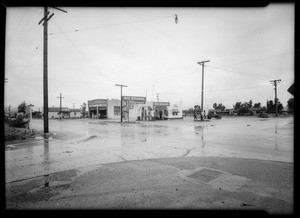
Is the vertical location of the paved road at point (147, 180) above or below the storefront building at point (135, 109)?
below

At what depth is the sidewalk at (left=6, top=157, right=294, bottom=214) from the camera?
11.5ft

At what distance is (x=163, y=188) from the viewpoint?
4.25 m

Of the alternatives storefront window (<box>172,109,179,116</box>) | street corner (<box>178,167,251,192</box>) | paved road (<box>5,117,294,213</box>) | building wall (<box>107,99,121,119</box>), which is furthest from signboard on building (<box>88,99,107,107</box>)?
street corner (<box>178,167,251,192</box>)

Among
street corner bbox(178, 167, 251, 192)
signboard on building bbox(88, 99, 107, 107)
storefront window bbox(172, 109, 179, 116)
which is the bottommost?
street corner bbox(178, 167, 251, 192)

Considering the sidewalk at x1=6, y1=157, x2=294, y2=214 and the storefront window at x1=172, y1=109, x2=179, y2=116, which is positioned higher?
the storefront window at x1=172, y1=109, x2=179, y2=116

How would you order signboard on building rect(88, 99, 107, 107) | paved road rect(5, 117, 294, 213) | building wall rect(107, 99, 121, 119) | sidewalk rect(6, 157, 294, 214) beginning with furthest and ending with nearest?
signboard on building rect(88, 99, 107, 107) < building wall rect(107, 99, 121, 119) < paved road rect(5, 117, 294, 213) < sidewalk rect(6, 157, 294, 214)

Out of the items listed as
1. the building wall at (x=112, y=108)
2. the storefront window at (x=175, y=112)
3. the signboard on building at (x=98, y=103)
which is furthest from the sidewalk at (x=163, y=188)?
the signboard on building at (x=98, y=103)

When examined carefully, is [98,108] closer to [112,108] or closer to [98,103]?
[98,103]

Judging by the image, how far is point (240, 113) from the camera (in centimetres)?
8475

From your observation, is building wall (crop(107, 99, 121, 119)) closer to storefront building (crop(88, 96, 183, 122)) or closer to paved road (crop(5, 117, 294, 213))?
storefront building (crop(88, 96, 183, 122))

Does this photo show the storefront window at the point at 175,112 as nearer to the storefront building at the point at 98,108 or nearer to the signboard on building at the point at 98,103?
the storefront building at the point at 98,108

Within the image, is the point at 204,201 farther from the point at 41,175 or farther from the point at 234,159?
the point at 41,175

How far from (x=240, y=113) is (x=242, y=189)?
90685 mm

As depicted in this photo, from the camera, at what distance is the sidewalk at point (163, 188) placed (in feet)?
11.5
